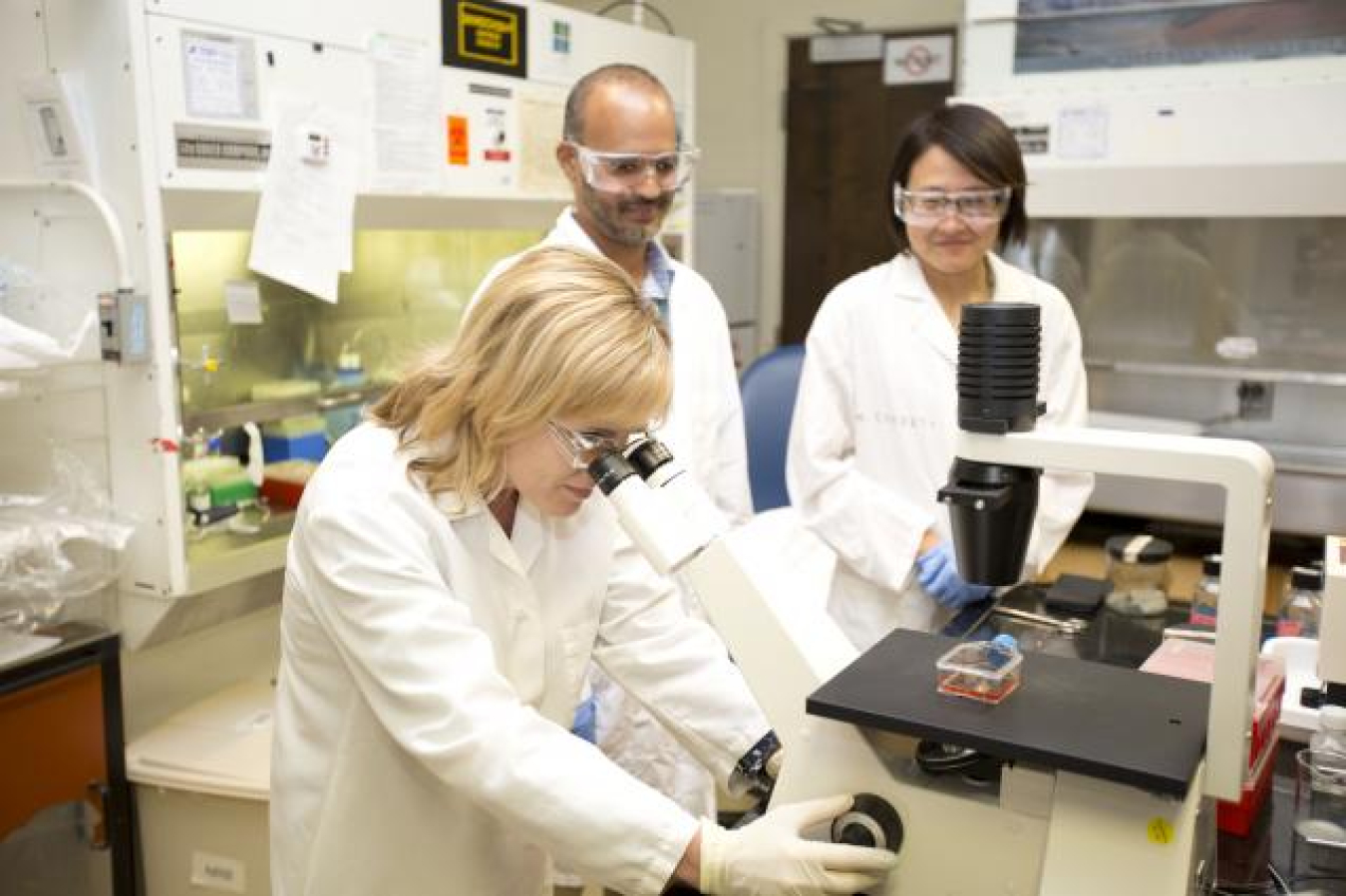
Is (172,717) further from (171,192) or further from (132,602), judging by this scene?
(171,192)

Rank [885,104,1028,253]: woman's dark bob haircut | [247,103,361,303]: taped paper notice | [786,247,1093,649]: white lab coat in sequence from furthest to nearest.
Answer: [247,103,361,303]: taped paper notice → [786,247,1093,649]: white lab coat → [885,104,1028,253]: woman's dark bob haircut

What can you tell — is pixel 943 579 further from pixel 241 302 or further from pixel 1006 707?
pixel 241 302

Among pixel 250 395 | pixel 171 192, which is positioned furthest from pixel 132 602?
pixel 171 192

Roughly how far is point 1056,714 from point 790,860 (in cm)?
23

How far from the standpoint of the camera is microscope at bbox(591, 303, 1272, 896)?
33.0 inches

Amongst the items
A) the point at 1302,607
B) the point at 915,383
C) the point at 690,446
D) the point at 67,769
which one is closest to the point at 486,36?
the point at 690,446

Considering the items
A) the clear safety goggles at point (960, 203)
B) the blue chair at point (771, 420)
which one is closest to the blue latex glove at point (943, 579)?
the clear safety goggles at point (960, 203)

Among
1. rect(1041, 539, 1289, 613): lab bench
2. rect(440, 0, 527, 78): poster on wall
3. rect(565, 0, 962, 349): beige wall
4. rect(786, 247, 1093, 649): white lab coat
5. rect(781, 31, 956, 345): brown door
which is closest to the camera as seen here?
rect(786, 247, 1093, 649): white lab coat

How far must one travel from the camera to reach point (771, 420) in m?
2.99

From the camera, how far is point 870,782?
94 centimetres

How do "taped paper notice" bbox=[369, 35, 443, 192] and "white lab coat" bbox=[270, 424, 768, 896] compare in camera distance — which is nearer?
"white lab coat" bbox=[270, 424, 768, 896]

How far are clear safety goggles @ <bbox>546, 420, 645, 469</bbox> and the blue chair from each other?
1.91 m

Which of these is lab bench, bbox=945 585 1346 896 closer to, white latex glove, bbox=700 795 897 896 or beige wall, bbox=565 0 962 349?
white latex glove, bbox=700 795 897 896

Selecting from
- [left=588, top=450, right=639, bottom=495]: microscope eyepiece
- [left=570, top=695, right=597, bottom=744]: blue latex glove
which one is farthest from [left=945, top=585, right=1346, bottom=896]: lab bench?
[left=570, top=695, right=597, bottom=744]: blue latex glove
